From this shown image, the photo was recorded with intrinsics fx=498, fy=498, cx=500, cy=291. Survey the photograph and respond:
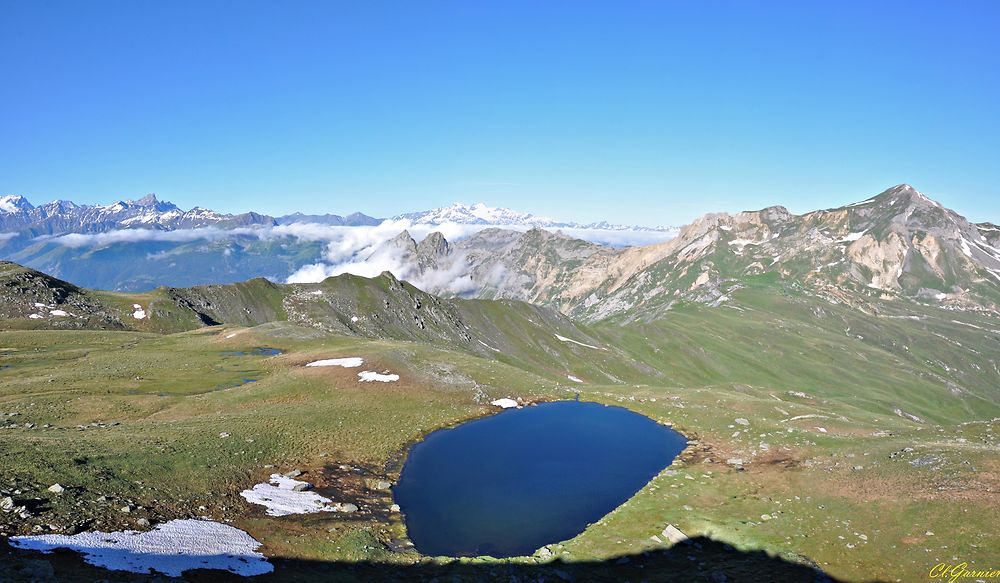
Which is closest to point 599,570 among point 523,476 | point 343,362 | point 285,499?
point 523,476

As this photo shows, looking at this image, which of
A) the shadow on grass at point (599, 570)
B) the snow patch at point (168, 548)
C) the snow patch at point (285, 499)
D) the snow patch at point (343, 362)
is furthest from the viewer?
the snow patch at point (343, 362)

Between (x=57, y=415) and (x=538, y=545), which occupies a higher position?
(x=57, y=415)

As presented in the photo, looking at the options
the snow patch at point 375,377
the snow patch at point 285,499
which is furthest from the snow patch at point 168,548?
the snow patch at point 375,377

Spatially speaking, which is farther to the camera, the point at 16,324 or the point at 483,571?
the point at 16,324

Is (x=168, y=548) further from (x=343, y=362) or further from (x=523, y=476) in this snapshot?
(x=343, y=362)

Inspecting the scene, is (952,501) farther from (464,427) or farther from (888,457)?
(464,427)

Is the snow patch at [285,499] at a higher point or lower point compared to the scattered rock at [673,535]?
higher

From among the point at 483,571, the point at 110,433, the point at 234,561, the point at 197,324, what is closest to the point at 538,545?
the point at 483,571

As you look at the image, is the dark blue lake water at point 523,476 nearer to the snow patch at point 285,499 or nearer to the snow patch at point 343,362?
the snow patch at point 285,499
